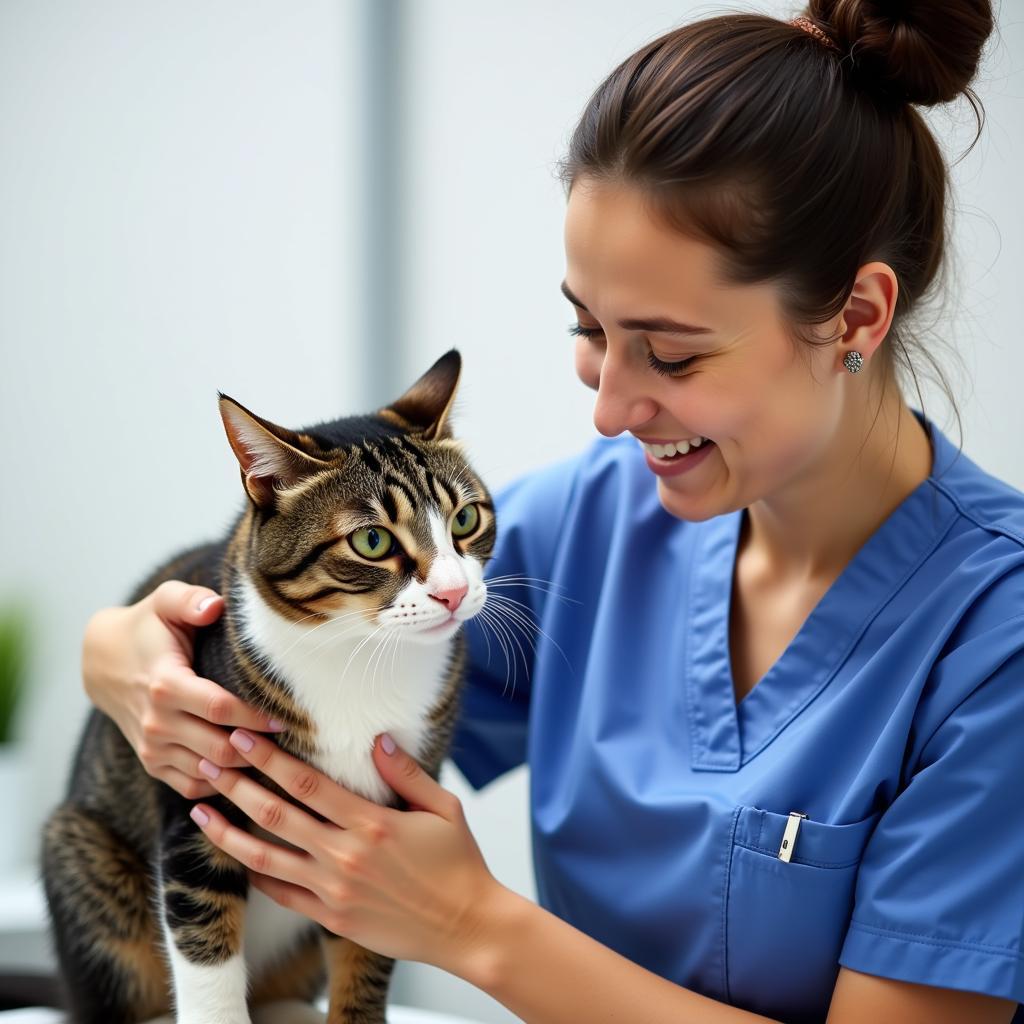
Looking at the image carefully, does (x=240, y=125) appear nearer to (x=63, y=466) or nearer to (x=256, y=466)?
(x=63, y=466)

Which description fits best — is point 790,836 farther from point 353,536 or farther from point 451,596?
point 353,536

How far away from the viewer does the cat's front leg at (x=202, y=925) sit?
103 centimetres

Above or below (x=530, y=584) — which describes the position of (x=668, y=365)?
above

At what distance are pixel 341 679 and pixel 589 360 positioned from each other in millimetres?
405

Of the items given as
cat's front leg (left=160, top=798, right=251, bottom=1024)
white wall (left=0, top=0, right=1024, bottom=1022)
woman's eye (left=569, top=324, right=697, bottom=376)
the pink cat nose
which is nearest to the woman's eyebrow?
woman's eye (left=569, top=324, right=697, bottom=376)

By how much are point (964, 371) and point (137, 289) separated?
1.56 metres

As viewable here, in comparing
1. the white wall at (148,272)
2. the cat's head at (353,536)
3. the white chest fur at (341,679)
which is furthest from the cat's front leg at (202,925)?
the white wall at (148,272)

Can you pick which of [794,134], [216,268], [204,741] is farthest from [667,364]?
[216,268]

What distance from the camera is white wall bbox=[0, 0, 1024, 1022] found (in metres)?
2.06

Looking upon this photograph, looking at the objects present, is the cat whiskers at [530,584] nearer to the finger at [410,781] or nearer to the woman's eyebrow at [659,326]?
the finger at [410,781]

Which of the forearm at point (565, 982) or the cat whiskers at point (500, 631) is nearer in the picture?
the forearm at point (565, 982)

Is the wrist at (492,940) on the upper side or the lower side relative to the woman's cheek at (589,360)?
lower

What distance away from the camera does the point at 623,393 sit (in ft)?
3.43

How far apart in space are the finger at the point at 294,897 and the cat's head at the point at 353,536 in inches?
10.0
